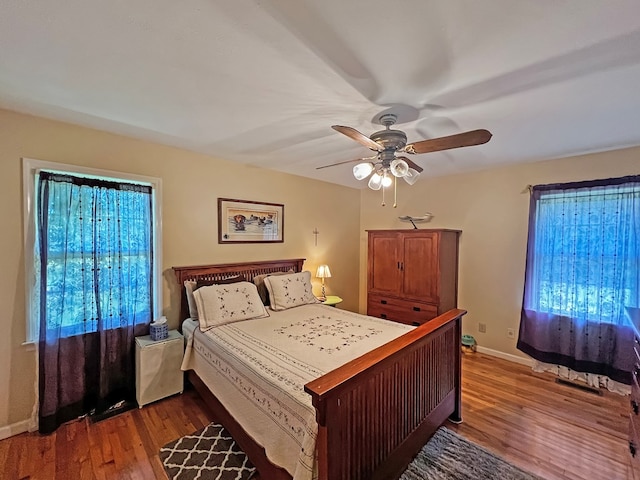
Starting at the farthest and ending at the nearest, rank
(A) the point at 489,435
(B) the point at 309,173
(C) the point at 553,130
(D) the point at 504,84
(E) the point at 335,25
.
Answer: (B) the point at 309,173
(C) the point at 553,130
(A) the point at 489,435
(D) the point at 504,84
(E) the point at 335,25

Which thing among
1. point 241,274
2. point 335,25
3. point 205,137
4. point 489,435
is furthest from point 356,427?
point 205,137

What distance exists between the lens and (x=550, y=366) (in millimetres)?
3234

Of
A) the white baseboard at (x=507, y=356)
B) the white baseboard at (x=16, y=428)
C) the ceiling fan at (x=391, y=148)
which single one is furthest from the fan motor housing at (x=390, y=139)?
the white baseboard at (x=16, y=428)

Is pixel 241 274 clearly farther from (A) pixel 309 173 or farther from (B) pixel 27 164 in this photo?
(B) pixel 27 164

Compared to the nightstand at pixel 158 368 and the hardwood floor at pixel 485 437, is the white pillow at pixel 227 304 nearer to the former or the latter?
the nightstand at pixel 158 368

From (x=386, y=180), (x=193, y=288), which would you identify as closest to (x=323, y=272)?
(x=193, y=288)

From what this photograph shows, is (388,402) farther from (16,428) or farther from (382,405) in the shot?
(16,428)

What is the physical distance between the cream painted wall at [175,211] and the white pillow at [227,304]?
0.50m

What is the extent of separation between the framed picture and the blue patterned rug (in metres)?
2.72

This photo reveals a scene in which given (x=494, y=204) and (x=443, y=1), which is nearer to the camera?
(x=443, y=1)

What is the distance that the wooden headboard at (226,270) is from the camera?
2996 millimetres

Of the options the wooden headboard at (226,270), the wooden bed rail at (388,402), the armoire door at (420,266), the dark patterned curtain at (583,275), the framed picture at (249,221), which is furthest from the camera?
the armoire door at (420,266)

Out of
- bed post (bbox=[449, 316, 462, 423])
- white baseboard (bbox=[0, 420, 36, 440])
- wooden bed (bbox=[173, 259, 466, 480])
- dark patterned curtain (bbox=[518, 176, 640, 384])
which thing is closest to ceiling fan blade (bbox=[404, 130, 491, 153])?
wooden bed (bbox=[173, 259, 466, 480])

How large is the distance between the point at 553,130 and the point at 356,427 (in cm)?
276
